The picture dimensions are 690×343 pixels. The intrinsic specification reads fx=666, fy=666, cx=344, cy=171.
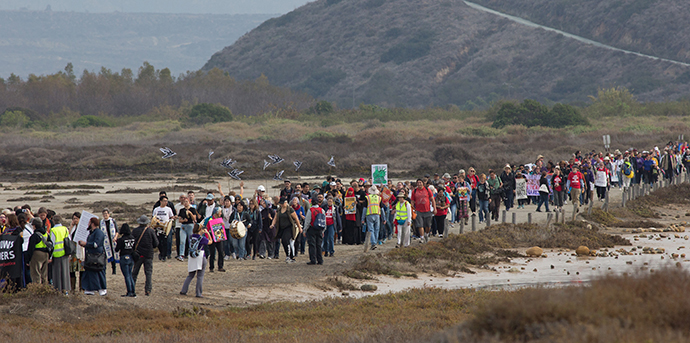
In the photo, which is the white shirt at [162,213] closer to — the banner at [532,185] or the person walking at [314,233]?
the person walking at [314,233]

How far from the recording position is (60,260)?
12.5 meters

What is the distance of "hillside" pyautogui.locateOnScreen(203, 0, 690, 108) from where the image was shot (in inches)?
4943

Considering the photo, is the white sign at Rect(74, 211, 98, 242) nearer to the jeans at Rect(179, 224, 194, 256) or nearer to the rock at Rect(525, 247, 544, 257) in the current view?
the jeans at Rect(179, 224, 194, 256)

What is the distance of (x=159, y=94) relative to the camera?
113 m

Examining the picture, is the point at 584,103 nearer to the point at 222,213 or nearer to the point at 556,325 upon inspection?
the point at 222,213

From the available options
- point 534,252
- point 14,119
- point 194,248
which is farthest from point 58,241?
point 14,119

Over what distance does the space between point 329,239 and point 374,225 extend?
1.36 meters

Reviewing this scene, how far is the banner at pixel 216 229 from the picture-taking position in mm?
15742

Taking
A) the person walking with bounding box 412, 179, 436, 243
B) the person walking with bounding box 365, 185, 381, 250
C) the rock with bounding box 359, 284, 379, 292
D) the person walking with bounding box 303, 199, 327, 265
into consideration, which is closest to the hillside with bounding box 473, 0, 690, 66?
the person walking with bounding box 412, 179, 436, 243

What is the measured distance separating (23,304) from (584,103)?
108m

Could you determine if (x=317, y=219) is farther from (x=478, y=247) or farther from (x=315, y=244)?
(x=478, y=247)

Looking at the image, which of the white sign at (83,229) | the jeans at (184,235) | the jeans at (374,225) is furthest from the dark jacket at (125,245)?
the jeans at (374,225)

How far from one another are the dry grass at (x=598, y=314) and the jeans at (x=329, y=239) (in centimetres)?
1086

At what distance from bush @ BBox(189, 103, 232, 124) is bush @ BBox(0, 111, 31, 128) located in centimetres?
2054
